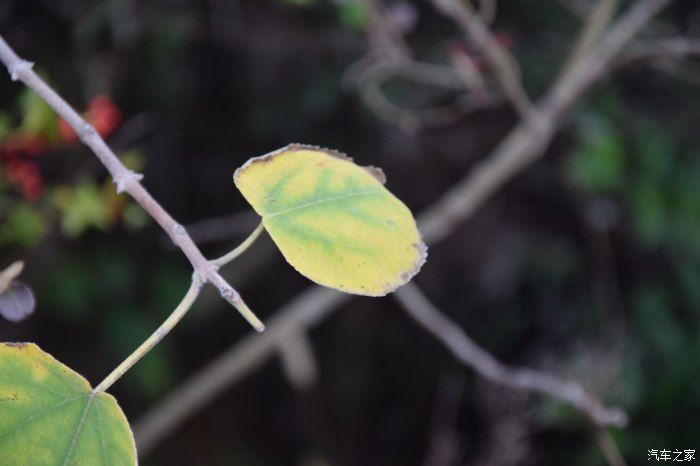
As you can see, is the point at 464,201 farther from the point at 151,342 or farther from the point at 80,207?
the point at 151,342

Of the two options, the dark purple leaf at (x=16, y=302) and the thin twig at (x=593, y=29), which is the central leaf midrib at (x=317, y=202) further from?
the thin twig at (x=593, y=29)

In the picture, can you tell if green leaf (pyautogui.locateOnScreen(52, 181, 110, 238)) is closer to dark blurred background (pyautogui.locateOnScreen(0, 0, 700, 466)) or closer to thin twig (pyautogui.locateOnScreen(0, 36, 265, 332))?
dark blurred background (pyautogui.locateOnScreen(0, 0, 700, 466))

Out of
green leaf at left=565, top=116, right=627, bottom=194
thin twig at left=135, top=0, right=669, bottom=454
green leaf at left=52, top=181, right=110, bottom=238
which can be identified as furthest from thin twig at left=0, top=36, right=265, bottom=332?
green leaf at left=565, top=116, right=627, bottom=194

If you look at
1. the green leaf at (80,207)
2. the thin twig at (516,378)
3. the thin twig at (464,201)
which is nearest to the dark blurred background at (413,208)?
the thin twig at (464,201)

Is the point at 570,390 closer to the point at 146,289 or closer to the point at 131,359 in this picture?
the point at 131,359

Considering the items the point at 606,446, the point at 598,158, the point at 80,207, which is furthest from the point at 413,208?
the point at 80,207

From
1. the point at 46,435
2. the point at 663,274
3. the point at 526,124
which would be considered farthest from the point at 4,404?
the point at 663,274
